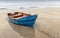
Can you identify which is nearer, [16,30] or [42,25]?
[16,30]

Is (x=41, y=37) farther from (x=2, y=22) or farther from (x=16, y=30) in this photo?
(x=2, y=22)

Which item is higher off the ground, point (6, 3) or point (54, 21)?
point (6, 3)

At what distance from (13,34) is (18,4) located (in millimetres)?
2654

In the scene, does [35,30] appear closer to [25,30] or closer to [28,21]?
[25,30]

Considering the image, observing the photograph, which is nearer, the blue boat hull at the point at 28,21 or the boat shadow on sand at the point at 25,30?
the boat shadow on sand at the point at 25,30

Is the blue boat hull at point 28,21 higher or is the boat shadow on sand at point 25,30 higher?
the blue boat hull at point 28,21

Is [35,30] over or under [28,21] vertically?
under

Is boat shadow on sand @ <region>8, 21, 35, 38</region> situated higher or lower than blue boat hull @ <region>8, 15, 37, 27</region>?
lower

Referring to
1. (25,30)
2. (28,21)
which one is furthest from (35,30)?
(28,21)

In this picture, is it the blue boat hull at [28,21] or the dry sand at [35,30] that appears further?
the blue boat hull at [28,21]

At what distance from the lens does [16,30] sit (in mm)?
3082

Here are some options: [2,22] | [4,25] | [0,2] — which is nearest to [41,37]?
[4,25]

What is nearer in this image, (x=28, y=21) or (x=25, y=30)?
(x=25, y=30)

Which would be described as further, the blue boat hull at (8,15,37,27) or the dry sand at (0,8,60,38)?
the blue boat hull at (8,15,37,27)
